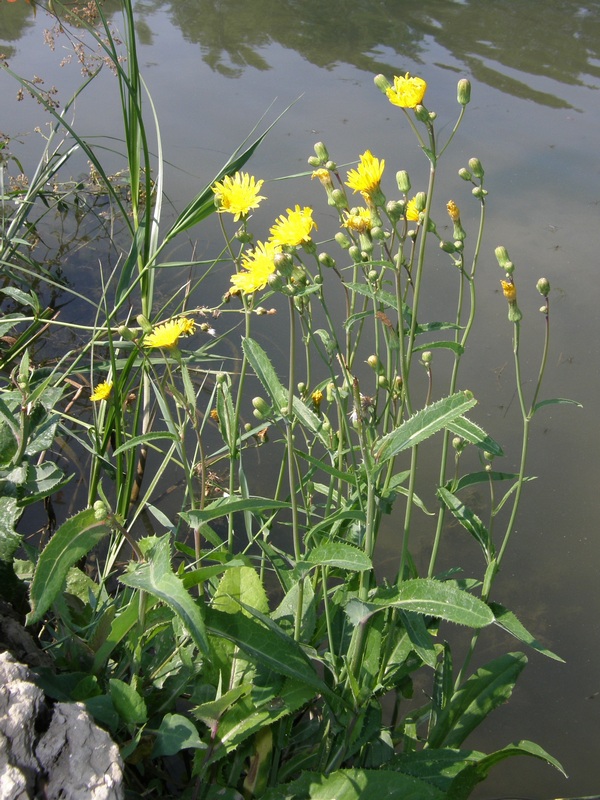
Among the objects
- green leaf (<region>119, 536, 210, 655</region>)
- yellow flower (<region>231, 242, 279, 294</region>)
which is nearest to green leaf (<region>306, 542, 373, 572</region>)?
green leaf (<region>119, 536, 210, 655</region>)

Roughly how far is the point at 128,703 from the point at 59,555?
27 centimetres

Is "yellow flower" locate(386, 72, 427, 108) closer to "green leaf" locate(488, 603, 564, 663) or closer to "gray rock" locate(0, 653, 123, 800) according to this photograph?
"green leaf" locate(488, 603, 564, 663)

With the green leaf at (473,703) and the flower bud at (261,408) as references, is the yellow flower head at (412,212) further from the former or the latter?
the green leaf at (473,703)

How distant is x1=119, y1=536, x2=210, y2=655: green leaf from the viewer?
1.15 metres

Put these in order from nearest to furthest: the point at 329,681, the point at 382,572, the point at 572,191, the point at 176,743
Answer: the point at 176,743
the point at 329,681
the point at 382,572
the point at 572,191

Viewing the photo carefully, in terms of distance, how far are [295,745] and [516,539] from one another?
3.41 ft

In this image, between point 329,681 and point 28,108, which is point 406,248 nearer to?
point 329,681

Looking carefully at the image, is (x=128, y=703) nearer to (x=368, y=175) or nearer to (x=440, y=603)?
(x=440, y=603)

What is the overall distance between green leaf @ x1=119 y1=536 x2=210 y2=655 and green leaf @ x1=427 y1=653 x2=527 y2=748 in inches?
26.1

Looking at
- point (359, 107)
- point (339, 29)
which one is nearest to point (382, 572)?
point (359, 107)

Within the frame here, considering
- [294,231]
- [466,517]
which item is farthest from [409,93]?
[466,517]

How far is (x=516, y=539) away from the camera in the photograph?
7.97 ft

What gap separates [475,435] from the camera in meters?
1.43

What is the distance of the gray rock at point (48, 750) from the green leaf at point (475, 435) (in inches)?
29.9
